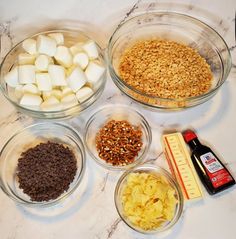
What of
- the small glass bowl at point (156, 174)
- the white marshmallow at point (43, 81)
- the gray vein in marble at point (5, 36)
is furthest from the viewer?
the gray vein in marble at point (5, 36)

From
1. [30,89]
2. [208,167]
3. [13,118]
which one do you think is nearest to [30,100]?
[30,89]

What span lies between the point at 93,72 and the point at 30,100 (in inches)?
9.3

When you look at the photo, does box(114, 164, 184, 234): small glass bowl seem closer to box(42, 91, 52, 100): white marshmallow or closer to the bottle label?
the bottle label

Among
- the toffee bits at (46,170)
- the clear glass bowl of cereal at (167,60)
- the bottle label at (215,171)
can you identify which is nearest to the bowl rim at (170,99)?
the clear glass bowl of cereal at (167,60)

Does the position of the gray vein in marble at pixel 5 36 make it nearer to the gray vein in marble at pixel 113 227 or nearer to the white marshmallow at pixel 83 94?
the white marshmallow at pixel 83 94

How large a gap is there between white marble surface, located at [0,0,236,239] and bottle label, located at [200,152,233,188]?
0.05m

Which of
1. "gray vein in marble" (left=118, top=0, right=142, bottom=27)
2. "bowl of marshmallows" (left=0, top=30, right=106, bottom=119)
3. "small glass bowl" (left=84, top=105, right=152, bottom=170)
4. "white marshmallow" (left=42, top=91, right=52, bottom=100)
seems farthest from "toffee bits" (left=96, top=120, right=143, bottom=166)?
"gray vein in marble" (left=118, top=0, right=142, bottom=27)

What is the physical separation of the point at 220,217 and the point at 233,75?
0.56 m

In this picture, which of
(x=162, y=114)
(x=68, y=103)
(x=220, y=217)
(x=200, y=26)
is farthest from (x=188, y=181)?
(x=200, y=26)

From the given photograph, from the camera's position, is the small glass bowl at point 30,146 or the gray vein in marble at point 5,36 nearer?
the small glass bowl at point 30,146

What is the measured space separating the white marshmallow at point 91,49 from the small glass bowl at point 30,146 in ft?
0.90

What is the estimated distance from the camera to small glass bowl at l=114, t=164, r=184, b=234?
1.14 m

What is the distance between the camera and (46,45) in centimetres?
126

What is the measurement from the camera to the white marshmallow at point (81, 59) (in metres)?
1.28
